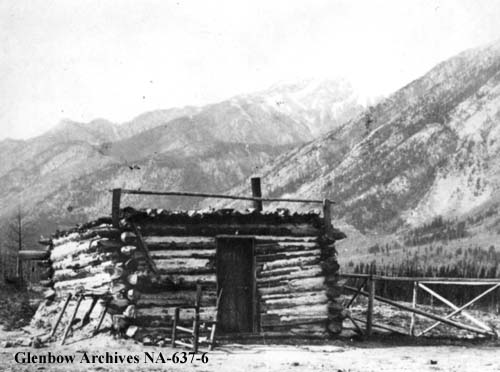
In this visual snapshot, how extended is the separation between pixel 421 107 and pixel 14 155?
10735cm

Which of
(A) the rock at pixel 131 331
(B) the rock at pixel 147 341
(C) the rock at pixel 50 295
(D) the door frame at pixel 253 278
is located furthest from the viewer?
(C) the rock at pixel 50 295

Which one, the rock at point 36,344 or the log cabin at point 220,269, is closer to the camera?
the rock at point 36,344

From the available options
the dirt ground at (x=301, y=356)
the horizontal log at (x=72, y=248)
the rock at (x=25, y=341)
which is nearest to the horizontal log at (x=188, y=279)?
the dirt ground at (x=301, y=356)

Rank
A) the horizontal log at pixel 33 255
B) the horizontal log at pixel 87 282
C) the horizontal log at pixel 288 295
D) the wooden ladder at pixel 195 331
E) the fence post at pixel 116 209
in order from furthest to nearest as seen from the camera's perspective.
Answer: the horizontal log at pixel 33 255 → the horizontal log at pixel 288 295 → the horizontal log at pixel 87 282 → the fence post at pixel 116 209 → the wooden ladder at pixel 195 331

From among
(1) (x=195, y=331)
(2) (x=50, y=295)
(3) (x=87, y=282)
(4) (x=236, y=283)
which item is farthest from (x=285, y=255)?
(2) (x=50, y=295)

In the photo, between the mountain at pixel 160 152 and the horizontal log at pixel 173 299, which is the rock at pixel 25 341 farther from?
the mountain at pixel 160 152

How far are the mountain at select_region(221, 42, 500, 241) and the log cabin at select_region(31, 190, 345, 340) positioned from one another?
3977 cm

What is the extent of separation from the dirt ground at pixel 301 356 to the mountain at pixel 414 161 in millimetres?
40560

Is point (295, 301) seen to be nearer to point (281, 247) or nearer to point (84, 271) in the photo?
point (281, 247)

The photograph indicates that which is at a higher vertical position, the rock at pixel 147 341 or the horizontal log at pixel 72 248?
the horizontal log at pixel 72 248

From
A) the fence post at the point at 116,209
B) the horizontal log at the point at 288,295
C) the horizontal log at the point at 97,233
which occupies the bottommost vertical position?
the horizontal log at the point at 288,295

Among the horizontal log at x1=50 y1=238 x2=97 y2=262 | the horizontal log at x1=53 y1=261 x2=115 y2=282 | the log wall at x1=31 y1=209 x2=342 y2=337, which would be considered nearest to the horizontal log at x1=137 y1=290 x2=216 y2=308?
the log wall at x1=31 y1=209 x2=342 y2=337

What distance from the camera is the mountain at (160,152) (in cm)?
10975

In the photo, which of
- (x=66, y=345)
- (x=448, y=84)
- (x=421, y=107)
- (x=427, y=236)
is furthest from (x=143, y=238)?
(x=448, y=84)
